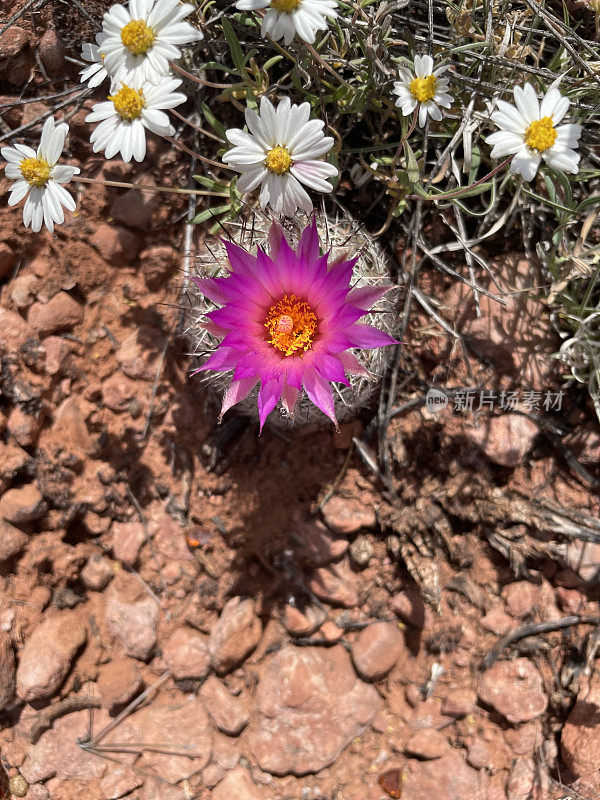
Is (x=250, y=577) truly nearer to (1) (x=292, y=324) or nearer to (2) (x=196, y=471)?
(2) (x=196, y=471)

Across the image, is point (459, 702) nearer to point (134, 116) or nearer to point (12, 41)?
point (134, 116)

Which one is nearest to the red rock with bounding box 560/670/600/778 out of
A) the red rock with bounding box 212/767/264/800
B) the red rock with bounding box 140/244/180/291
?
the red rock with bounding box 212/767/264/800

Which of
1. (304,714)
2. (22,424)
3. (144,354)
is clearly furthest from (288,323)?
(304,714)

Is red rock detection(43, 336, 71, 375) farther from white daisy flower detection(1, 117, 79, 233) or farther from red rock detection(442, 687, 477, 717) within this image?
red rock detection(442, 687, 477, 717)

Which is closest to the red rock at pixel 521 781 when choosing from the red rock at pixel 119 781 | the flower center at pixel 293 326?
the red rock at pixel 119 781

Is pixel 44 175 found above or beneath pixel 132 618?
above

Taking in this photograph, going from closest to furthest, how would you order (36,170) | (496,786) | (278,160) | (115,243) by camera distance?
(278,160), (36,170), (496,786), (115,243)
